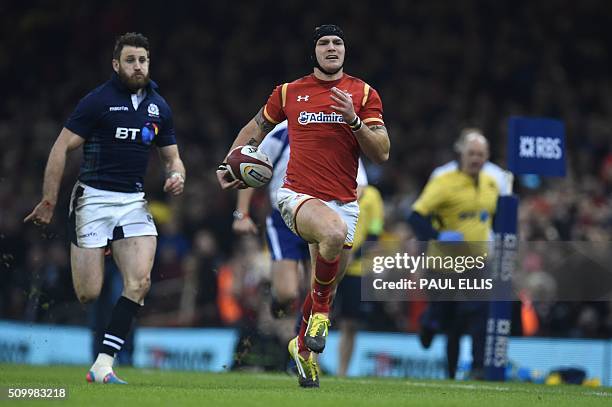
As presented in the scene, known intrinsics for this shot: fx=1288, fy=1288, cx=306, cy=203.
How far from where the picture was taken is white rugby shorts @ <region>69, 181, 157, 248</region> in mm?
9969

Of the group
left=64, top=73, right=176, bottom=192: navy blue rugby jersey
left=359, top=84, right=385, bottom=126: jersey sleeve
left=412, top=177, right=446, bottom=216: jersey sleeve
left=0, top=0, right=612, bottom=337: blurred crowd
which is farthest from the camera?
left=0, top=0, right=612, bottom=337: blurred crowd

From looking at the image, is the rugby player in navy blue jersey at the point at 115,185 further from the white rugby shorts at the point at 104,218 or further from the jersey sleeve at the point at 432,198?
the jersey sleeve at the point at 432,198

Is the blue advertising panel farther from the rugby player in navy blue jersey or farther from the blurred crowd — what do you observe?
the rugby player in navy blue jersey

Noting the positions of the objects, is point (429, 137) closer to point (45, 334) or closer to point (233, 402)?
point (45, 334)

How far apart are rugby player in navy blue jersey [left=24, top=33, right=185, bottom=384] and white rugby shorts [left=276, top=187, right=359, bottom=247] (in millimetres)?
1117

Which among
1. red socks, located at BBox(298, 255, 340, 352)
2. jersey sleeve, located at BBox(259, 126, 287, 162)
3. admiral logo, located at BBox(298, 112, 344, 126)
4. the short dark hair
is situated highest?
the short dark hair

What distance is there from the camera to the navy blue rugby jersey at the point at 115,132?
9875mm

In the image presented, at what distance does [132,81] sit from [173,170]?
0.79 meters

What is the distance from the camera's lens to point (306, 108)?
30.4ft

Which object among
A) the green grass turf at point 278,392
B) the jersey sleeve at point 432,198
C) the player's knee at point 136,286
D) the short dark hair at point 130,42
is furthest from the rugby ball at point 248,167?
the jersey sleeve at point 432,198

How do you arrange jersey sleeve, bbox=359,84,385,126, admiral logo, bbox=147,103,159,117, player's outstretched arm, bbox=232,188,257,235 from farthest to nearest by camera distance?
player's outstretched arm, bbox=232,188,257,235, admiral logo, bbox=147,103,159,117, jersey sleeve, bbox=359,84,385,126

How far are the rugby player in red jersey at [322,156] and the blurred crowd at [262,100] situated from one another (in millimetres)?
5900

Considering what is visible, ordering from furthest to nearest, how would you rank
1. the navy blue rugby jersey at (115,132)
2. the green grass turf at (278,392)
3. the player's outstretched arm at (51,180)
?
the navy blue rugby jersey at (115,132) → the player's outstretched arm at (51,180) → the green grass turf at (278,392)

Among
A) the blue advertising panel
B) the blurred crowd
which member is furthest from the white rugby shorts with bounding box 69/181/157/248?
the blurred crowd
